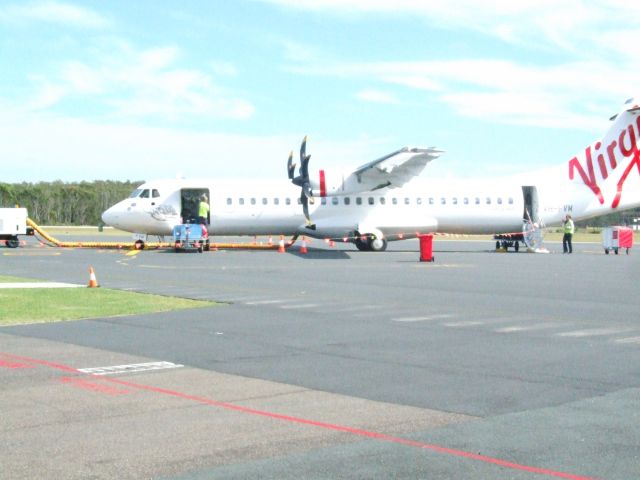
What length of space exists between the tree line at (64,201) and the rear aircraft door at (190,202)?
84.2 meters

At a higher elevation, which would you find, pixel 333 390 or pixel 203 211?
pixel 203 211

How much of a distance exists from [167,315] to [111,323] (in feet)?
4.37

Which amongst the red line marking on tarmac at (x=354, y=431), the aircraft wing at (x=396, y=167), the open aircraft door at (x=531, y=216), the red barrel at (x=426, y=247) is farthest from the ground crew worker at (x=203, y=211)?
the red line marking on tarmac at (x=354, y=431)

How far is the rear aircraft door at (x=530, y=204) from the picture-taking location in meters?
39.7

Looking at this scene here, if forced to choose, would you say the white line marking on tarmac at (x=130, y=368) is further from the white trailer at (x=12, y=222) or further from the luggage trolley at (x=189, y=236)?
the white trailer at (x=12, y=222)

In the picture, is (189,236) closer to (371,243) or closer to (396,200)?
(371,243)

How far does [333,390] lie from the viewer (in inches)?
345

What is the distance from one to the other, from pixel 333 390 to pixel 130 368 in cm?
275

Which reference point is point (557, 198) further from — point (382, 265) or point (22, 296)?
point (22, 296)

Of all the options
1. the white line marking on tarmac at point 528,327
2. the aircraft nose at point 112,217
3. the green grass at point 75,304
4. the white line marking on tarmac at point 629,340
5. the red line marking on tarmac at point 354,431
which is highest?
the aircraft nose at point 112,217

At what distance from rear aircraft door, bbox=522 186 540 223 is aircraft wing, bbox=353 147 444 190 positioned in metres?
5.87

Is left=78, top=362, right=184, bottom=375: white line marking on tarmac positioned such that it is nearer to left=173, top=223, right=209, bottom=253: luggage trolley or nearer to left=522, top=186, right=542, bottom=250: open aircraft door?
left=173, top=223, right=209, bottom=253: luggage trolley

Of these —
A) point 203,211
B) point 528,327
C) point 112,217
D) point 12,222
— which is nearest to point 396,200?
point 203,211

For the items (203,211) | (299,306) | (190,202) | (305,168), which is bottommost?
(299,306)
